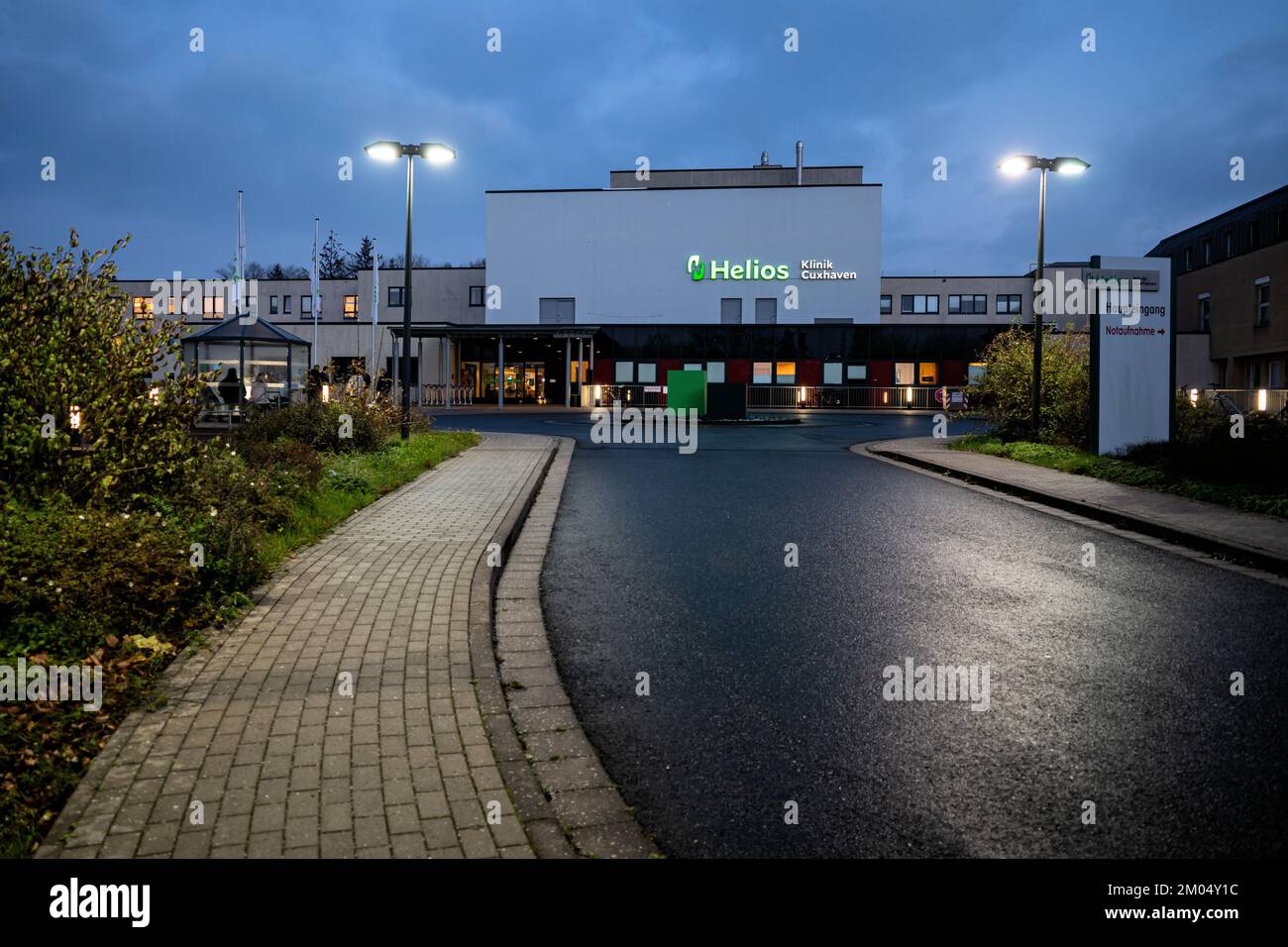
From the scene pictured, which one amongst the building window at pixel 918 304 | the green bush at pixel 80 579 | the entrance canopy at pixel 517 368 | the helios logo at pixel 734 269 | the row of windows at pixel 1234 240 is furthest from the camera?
the building window at pixel 918 304

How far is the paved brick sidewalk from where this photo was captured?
3209 mm

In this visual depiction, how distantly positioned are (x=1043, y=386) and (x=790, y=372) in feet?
97.6

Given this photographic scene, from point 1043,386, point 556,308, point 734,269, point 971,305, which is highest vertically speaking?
point 734,269

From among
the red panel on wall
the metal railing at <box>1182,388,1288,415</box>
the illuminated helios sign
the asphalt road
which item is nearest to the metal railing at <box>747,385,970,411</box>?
the red panel on wall

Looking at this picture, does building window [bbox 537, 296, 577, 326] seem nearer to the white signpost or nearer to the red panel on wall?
the red panel on wall

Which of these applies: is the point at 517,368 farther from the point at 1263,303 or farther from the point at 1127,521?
the point at 1127,521

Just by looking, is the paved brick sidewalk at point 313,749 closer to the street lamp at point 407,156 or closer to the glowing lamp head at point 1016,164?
the street lamp at point 407,156

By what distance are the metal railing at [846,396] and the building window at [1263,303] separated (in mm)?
13452

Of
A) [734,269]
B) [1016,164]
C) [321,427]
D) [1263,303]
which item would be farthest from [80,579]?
[734,269]

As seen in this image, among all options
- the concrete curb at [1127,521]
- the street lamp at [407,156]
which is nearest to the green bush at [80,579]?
the concrete curb at [1127,521]

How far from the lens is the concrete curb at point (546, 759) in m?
3.31

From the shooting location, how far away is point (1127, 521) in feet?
35.1
